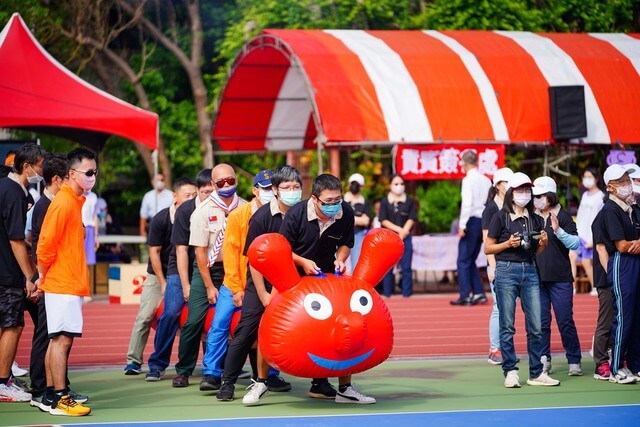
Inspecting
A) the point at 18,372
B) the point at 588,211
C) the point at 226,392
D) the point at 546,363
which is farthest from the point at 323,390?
the point at 588,211

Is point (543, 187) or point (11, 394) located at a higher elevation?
point (543, 187)

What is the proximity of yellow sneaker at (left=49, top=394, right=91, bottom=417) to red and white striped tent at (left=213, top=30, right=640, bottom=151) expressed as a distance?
10265mm

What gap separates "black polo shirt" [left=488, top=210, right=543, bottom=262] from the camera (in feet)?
33.9

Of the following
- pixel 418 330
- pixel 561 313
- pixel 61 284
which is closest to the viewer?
pixel 61 284

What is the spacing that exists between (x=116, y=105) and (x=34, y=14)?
366 inches

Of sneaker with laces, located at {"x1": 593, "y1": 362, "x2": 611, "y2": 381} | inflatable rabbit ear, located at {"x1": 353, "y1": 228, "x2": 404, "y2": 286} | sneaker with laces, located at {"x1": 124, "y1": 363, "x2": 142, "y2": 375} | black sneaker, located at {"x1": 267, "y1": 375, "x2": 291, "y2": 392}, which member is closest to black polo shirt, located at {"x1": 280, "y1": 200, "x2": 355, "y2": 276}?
inflatable rabbit ear, located at {"x1": 353, "y1": 228, "x2": 404, "y2": 286}

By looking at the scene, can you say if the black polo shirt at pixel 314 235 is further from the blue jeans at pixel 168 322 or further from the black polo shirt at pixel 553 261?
the black polo shirt at pixel 553 261

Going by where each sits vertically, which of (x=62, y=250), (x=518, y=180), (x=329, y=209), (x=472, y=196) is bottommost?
(x=62, y=250)

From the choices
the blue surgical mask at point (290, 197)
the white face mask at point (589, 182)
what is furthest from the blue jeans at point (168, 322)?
the white face mask at point (589, 182)

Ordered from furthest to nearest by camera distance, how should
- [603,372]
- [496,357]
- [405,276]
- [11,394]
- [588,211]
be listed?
[405,276] < [588,211] < [496,357] < [603,372] < [11,394]

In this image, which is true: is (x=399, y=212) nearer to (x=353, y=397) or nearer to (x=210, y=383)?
(x=210, y=383)

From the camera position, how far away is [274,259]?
8.89 meters

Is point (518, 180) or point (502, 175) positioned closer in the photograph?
point (518, 180)

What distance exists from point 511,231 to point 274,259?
2.52 metres
